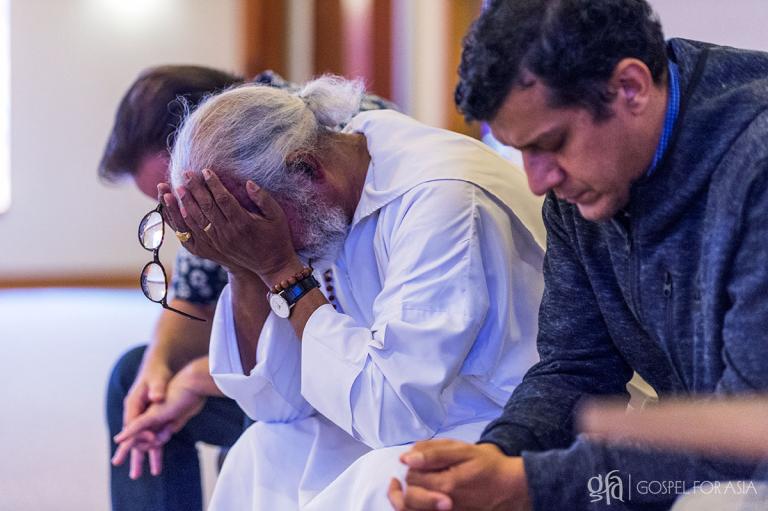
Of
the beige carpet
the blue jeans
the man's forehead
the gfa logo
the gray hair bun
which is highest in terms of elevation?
the man's forehead

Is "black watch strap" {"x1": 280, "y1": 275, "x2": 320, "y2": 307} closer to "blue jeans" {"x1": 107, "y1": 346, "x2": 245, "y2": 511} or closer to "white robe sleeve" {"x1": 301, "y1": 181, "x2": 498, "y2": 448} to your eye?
"white robe sleeve" {"x1": 301, "y1": 181, "x2": 498, "y2": 448}

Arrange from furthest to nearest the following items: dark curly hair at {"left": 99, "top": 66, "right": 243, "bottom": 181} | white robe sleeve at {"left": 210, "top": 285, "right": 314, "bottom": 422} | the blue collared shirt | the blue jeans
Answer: dark curly hair at {"left": 99, "top": 66, "right": 243, "bottom": 181}, the blue jeans, white robe sleeve at {"left": 210, "top": 285, "right": 314, "bottom": 422}, the blue collared shirt

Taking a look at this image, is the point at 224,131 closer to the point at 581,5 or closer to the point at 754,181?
the point at 581,5

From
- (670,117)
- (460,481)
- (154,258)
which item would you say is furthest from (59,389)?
(670,117)

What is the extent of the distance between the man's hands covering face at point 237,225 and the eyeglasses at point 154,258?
9 centimetres

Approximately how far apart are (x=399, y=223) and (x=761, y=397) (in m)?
0.82

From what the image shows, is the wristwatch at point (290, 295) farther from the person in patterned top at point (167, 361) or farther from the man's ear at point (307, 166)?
the person in patterned top at point (167, 361)

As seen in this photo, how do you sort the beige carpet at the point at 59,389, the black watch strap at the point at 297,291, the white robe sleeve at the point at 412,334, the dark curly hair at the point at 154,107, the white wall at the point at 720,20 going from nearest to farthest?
→ the white robe sleeve at the point at 412,334
the black watch strap at the point at 297,291
the dark curly hair at the point at 154,107
the white wall at the point at 720,20
the beige carpet at the point at 59,389

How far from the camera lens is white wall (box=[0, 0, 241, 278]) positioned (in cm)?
766

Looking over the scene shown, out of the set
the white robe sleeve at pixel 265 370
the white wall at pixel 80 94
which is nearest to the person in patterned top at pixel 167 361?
the white robe sleeve at pixel 265 370

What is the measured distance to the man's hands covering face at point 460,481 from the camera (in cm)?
132

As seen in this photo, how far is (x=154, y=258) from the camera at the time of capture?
84.0 inches

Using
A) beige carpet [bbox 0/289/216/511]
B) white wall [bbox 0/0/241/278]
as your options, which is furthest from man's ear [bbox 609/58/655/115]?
white wall [bbox 0/0/241/278]

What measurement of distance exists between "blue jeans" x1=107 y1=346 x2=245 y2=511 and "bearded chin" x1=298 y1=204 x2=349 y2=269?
63 cm
